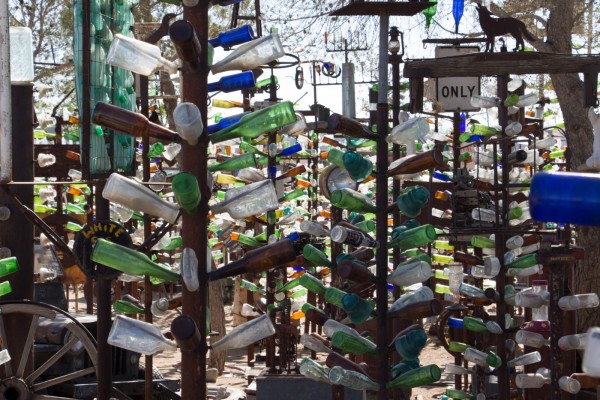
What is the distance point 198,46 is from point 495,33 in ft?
10.9

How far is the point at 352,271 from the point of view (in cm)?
345

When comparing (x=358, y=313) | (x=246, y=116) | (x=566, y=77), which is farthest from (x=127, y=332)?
(x=566, y=77)

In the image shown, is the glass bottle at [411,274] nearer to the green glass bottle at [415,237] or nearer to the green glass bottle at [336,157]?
the green glass bottle at [415,237]

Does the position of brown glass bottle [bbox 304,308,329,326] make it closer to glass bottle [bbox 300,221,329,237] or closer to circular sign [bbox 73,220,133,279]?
glass bottle [bbox 300,221,329,237]

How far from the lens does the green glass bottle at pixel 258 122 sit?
287 cm

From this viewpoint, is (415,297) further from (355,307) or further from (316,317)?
(316,317)

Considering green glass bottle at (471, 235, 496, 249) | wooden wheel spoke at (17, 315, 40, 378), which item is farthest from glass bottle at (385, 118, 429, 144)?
green glass bottle at (471, 235, 496, 249)

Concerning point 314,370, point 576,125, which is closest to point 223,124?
point 314,370

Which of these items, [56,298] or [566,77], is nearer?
[56,298]

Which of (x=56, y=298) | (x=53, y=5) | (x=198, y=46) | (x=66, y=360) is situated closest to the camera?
(x=198, y=46)

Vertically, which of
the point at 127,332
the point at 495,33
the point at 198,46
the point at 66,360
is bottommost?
the point at 66,360

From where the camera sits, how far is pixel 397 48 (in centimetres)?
562

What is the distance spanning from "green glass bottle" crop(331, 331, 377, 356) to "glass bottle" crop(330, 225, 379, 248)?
0.35 metres

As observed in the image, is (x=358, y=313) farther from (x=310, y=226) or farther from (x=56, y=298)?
(x=56, y=298)
